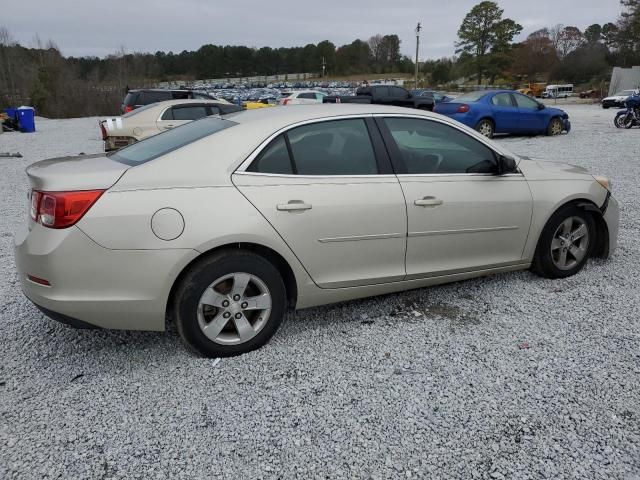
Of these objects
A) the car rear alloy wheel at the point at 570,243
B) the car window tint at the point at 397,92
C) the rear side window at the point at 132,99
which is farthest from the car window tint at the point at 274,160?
the car window tint at the point at 397,92

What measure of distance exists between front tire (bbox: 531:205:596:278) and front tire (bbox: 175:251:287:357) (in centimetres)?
231

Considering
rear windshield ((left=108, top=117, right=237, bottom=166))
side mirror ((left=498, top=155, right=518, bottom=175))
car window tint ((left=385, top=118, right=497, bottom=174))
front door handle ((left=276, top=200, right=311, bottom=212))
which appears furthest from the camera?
side mirror ((left=498, top=155, right=518, bottom=175))

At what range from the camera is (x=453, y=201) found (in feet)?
11.7

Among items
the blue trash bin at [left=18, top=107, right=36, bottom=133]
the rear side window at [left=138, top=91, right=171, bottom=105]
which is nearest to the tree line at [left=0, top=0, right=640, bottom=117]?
the blue trash bin at [left=18, top=107, right=36, bottom=133]

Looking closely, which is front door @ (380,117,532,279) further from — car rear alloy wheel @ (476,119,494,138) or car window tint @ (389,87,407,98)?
car window tint @ (389,87,407,98)

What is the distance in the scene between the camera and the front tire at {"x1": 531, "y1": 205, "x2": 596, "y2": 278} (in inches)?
162

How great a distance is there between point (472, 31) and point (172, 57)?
69.1 meters

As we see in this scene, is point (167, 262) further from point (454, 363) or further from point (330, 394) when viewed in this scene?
point (454, 363)

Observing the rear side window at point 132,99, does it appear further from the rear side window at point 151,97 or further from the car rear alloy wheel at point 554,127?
the car rear alloy wheel at point 554,127

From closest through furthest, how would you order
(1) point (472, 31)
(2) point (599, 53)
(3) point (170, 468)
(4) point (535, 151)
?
(3) point (170, 468) → (4) point (535, 151) → (2) point (599, 53) → (1) point (472, 31)

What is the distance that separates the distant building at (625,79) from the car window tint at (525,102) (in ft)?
143

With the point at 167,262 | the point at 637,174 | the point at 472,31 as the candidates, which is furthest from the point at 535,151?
the point at 472,31

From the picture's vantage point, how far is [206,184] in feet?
9.47

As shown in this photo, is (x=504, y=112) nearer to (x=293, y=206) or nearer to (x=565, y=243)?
(x=565, y=243)
